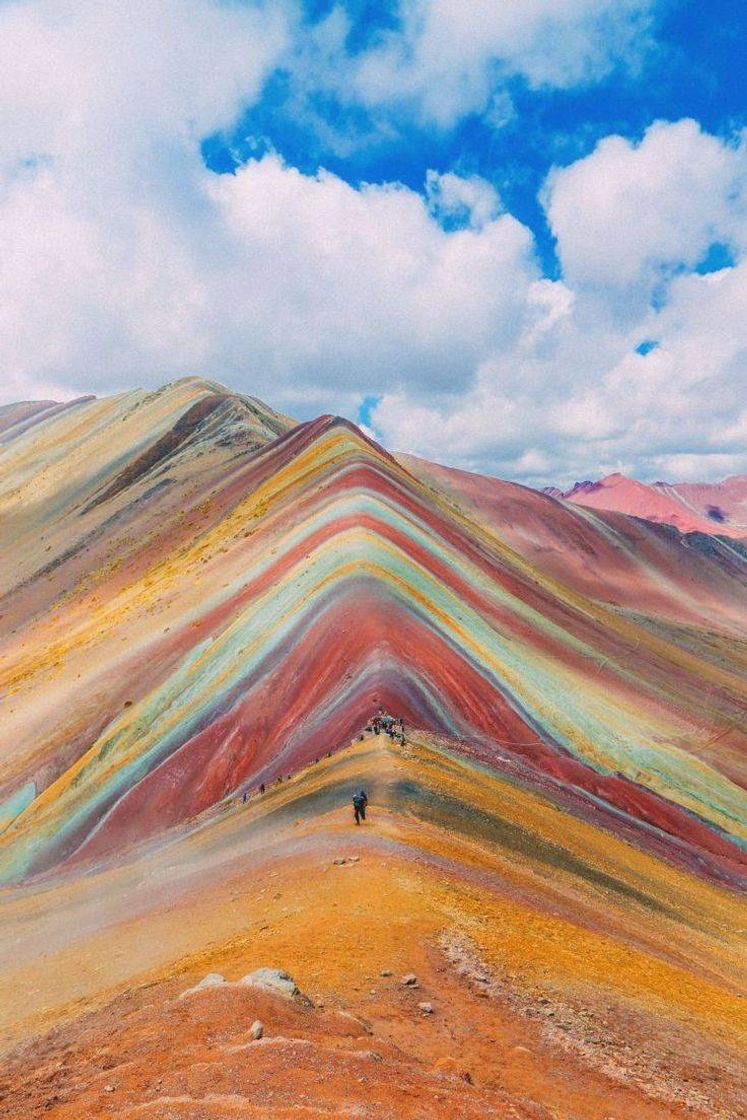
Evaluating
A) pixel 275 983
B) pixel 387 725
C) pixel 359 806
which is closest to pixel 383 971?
pixel 275 983

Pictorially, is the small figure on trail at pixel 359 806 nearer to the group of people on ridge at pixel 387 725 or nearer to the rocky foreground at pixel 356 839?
the rocky foreground at pixel 356 839

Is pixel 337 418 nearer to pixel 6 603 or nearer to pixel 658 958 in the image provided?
pixel 6 603

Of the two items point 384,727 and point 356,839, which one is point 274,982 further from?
point 384,727

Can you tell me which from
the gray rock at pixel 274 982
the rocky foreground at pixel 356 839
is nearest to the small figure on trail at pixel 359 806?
the rocky foreground at pixel 356 839

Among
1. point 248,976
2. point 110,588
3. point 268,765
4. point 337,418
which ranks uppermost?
point 337,418

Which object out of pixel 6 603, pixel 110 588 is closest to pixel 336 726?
pixel 110 588

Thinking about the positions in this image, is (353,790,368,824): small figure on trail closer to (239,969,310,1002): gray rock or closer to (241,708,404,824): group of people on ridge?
(241,708,404,824): group of people on ridge

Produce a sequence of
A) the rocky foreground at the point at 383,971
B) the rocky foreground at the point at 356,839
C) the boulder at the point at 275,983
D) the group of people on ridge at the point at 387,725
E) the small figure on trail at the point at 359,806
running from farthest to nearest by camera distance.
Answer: the group of people on ridge at the point at 387,725 → the small figure on trail at the point at 359,806 → the boulder at the point at 275,983 → the rocky foreground at the point at 356,839 → the rocky foreground at the point at 383,971

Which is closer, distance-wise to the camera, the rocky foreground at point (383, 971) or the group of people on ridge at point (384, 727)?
the rocky foreground at point (383, 971)
